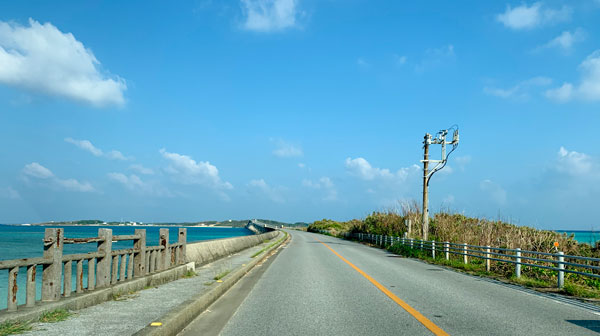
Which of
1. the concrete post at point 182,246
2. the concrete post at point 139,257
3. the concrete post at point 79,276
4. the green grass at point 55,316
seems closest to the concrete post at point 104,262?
the concrete post at point 79,276

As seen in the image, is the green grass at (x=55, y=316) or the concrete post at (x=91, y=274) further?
the concrete post at (x=91, y=274)

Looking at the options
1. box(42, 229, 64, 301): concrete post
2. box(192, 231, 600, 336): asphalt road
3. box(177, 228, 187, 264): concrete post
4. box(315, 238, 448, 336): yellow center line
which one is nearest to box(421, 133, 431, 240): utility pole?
box(192, 231, 600, 336): asphalt road

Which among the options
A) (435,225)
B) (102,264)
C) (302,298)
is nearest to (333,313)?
(302,298)

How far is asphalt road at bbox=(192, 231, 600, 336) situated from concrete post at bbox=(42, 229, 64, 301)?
219 cm

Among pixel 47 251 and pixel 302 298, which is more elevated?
pixel 47 251

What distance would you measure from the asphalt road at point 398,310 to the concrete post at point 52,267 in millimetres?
2191

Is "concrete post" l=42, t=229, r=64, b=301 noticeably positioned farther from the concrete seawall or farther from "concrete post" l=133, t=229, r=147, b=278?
the concrete seawall

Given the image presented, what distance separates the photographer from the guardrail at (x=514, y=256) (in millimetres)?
12445

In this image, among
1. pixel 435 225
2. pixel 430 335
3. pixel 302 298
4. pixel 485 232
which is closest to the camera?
pixel 430 335

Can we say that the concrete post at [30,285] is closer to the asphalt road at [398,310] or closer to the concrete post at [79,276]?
the concrete post at [79,276]

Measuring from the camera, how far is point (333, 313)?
8.21m

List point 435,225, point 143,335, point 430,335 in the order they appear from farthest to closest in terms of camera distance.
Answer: point 435,225 < point 430,335 < point 143,335

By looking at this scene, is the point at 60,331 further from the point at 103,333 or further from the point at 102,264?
the point at 102,264

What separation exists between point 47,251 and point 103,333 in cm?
199
